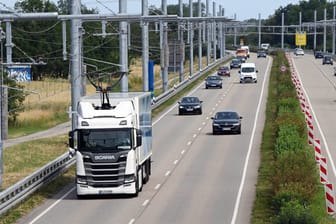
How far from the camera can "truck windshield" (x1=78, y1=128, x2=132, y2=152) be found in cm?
3128

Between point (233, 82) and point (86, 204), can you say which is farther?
point (233, 82)

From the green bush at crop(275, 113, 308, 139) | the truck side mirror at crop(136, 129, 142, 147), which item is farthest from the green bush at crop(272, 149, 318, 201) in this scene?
the green bush at crop(275, 113, 308, 139)

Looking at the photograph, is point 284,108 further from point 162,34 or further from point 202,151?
point 162,34

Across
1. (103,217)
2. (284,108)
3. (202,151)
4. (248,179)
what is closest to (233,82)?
(284,108)

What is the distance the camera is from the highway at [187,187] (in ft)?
91.1

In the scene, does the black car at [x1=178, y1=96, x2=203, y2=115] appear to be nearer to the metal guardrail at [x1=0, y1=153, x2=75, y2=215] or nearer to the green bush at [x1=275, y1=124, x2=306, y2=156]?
the green bush at [x1=275, y1=124, x2=306, y2=156]

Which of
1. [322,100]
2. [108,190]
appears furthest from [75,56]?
[322,100]

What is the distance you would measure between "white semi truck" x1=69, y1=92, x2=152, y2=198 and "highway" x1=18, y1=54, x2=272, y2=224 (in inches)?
21.3

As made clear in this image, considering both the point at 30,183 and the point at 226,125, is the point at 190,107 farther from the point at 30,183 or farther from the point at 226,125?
the point at 30,183

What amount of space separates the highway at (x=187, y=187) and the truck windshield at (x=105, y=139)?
67.2 inches

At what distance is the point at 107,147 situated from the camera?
3125 cm

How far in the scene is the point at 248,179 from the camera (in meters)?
35.6

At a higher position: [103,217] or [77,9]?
[77,9]

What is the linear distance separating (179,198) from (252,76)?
219 ft
